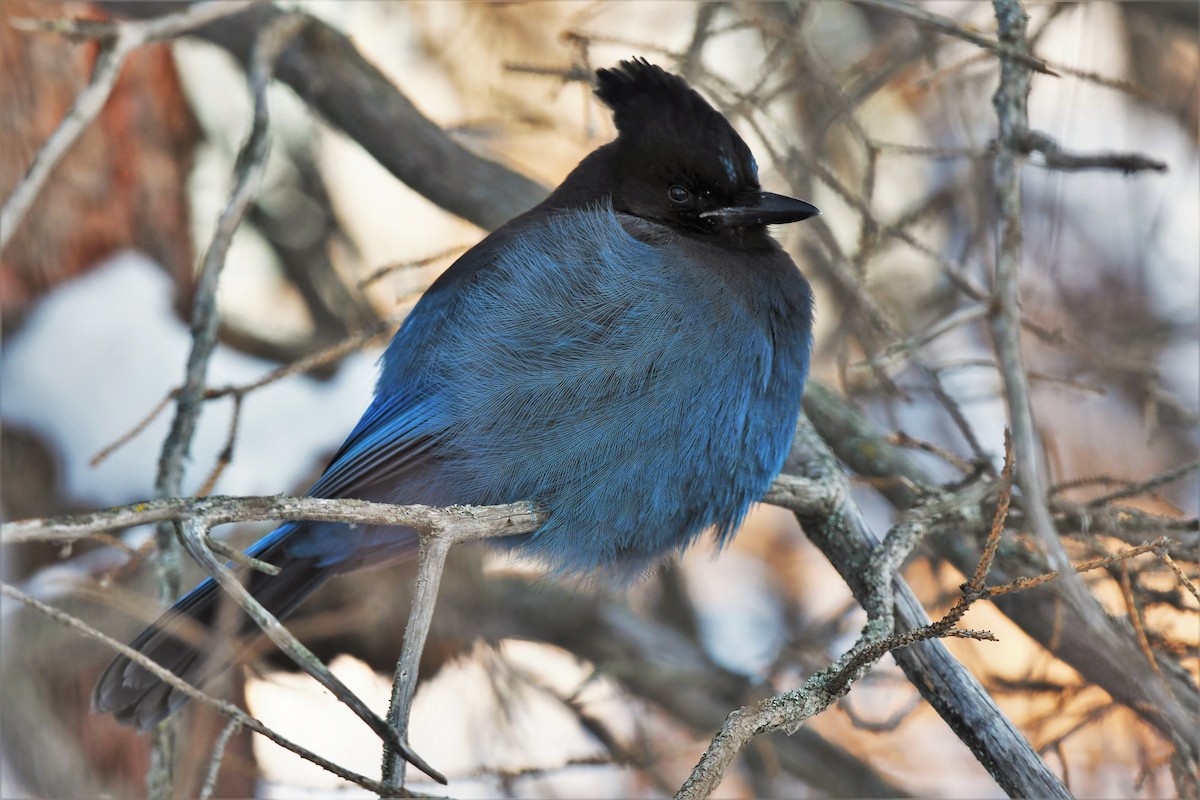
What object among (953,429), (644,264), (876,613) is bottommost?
(876,613)

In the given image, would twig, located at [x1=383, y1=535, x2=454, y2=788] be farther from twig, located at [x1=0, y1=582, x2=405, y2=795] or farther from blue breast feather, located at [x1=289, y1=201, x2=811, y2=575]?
blue breast feather, located at [x1=289, y1=201, x2=811, y2=575]

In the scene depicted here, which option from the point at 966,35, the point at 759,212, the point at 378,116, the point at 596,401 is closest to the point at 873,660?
the point at 596,401

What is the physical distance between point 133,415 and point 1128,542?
377 centimetres

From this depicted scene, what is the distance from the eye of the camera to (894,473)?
3693 millimetres

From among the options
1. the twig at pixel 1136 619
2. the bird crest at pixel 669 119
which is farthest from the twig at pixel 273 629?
the bird crest at pixel 669 119

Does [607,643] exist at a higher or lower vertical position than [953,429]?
lower

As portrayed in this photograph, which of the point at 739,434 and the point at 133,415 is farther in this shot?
the point at 133,415

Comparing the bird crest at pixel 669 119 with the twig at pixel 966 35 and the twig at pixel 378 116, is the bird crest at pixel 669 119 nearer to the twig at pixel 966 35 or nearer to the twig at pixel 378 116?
the twig at pixel 966 35

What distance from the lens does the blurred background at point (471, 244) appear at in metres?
4.04

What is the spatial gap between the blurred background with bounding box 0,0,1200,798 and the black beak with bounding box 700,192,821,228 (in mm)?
246

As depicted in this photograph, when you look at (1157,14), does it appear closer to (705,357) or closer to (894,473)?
(894,473)

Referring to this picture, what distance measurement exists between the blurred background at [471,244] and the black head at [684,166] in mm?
244

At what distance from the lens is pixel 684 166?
3428 mm

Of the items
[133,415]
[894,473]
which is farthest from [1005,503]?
[133,415]
